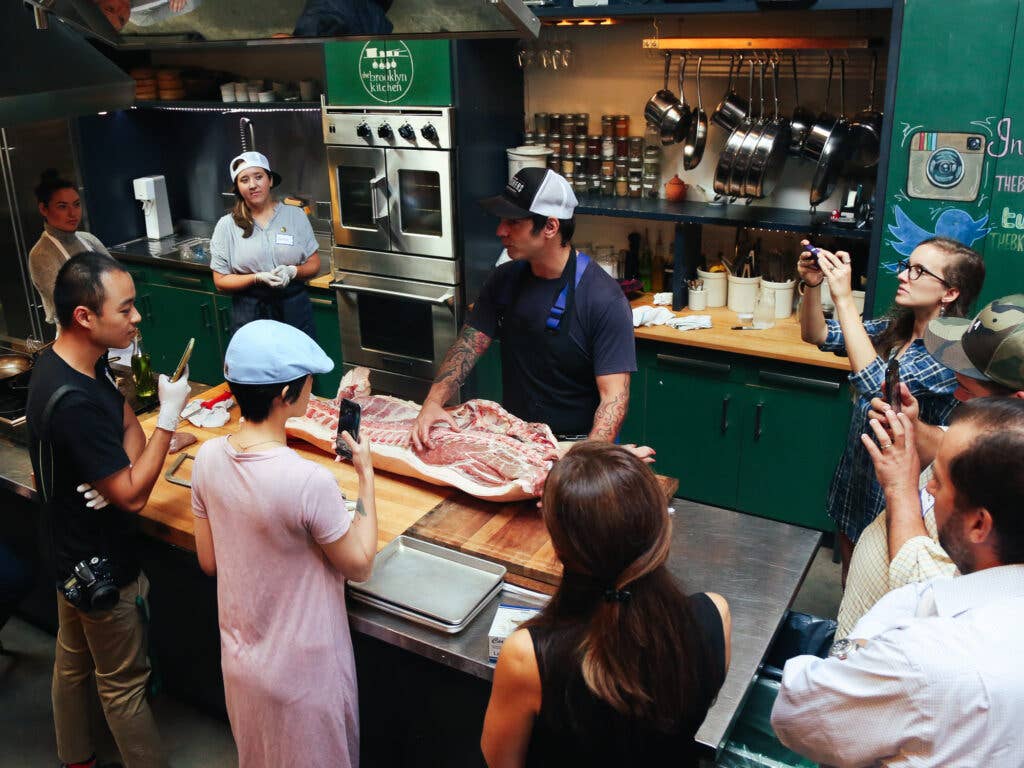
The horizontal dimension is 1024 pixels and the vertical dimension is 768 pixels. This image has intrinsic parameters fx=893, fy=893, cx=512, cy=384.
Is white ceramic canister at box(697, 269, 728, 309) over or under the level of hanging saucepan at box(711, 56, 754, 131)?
under

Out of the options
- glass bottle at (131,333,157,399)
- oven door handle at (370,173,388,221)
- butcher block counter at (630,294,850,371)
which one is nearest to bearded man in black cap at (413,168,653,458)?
glass bottle at (131,333,157,399)

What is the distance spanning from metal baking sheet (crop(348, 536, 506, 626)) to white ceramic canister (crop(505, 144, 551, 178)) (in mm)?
3195

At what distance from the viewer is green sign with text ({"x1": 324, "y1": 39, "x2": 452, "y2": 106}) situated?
4930 mm

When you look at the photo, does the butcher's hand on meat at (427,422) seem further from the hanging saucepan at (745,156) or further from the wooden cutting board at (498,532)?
the hanging saucepan at (745,156)

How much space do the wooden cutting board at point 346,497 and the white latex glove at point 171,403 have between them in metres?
0.35

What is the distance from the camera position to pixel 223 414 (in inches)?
135

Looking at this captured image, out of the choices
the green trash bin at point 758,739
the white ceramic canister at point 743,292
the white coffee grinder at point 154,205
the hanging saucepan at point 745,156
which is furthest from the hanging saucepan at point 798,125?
the white coffee grinder at point 154,205

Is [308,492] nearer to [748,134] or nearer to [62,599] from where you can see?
[62,599]

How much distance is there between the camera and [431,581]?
96.1 inches

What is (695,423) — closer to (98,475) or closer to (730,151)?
(730,151)

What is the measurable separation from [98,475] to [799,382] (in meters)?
3.17

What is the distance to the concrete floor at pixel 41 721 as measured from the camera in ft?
10.8

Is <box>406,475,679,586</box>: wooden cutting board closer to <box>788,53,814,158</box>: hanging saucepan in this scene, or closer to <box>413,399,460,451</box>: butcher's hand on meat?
→ <box>413,399,460,451</box>: butcher's hand on meat

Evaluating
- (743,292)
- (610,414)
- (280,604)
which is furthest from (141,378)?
(743,292)
